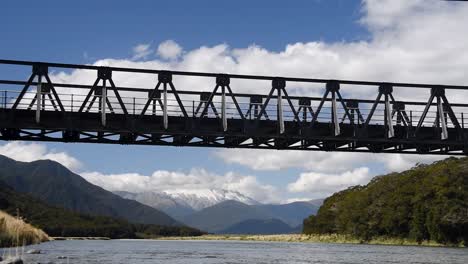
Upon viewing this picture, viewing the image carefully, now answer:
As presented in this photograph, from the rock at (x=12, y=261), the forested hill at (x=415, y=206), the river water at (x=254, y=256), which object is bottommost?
the river water at (x=254, y=256)

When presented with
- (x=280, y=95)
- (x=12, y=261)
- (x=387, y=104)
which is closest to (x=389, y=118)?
(x=387, y=104)

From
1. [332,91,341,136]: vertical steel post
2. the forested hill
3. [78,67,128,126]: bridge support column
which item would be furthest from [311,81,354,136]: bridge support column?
the forested hill

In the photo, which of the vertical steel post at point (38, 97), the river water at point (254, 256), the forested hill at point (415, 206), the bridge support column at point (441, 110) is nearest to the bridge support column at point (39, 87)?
the vertical steel post at point (38, 97)

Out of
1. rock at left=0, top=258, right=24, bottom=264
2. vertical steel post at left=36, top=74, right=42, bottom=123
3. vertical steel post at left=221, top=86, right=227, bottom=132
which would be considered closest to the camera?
rock at left=0, top=258, right=24, bottom=264

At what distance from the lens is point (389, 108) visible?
153ft

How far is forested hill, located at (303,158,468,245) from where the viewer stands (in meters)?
112

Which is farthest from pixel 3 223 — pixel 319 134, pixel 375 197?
pixel 375 197

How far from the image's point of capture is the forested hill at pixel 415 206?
366 ft

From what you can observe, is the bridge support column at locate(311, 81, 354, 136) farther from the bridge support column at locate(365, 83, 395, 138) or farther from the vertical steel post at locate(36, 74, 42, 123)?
the vertical steel post at locate(36, 74, 42, 123)

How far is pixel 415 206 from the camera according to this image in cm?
12300

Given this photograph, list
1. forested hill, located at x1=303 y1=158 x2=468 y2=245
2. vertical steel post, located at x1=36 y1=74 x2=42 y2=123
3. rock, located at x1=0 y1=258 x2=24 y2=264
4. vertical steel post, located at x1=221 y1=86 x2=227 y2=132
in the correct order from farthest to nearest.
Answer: forested hill, located at x1=303 y1=158 x2=468 y2=245 < vertical steel post, located at x1=221 y1=86 x2=227 y2=132 < vertical steel post, located at x1=36 y1=74 x2=42 y2=123 < rock, located at x1=0 y1=258 x2=24 y2=264

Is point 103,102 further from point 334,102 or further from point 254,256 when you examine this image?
point 254,256

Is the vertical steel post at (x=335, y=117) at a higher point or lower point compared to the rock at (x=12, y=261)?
higher

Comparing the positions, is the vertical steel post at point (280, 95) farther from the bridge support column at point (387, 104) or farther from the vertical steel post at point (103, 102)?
the vertical steel post at point (103, 102)
